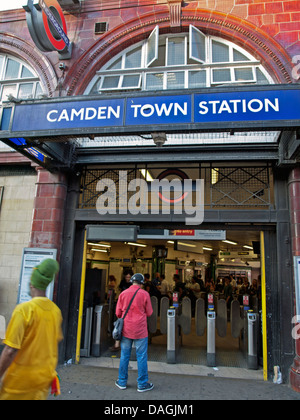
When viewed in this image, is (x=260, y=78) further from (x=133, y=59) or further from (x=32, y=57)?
(x=32, y=57)

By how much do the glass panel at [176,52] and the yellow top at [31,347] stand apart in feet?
22.2

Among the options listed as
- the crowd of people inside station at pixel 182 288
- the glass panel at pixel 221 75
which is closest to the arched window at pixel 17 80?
the glass panel at pixel 221 75

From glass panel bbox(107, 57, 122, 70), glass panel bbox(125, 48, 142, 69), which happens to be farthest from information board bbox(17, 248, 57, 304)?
glass panel bbox(125, 48, 142, 69)

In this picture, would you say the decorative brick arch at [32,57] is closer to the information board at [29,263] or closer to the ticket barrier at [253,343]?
the information board at [29,263]

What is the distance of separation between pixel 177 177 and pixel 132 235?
1730 millimetres

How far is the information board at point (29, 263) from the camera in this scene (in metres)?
6.27

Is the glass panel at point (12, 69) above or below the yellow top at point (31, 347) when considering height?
above

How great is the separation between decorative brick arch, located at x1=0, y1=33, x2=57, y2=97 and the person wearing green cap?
20.0ft

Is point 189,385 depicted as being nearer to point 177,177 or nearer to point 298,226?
point 298,226

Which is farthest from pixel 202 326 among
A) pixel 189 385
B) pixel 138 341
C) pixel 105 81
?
pixel 105 81

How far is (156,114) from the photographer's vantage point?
475 centimetres

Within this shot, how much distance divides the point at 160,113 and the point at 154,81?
3.15 m

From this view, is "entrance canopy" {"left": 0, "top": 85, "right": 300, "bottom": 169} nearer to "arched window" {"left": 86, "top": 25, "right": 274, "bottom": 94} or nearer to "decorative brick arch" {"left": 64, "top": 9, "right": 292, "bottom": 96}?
"decorative brick arch" {"left": 64, "top": 9, "right": 292, "bottom": 96}

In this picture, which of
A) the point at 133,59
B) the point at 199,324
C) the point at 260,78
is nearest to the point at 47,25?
the point at 133,59
